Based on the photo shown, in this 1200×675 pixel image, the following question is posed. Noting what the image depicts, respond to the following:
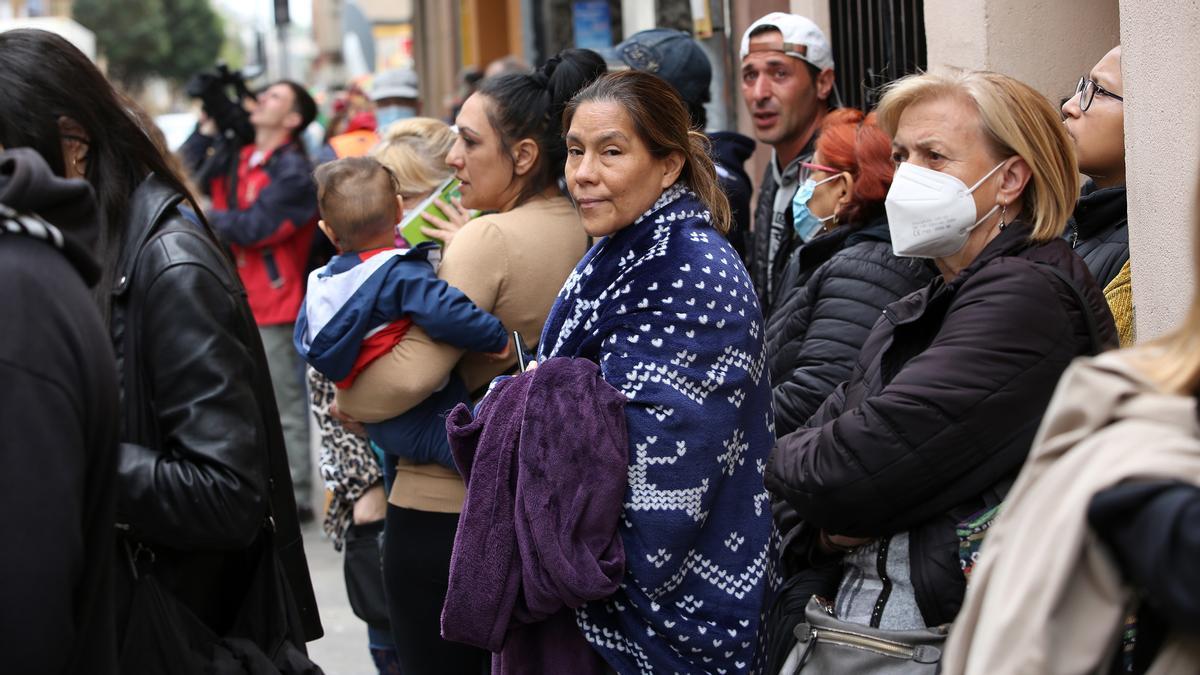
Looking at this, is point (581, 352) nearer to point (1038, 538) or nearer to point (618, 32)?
point (1038, 538)

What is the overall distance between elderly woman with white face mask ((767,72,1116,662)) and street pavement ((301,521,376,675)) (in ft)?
11.2

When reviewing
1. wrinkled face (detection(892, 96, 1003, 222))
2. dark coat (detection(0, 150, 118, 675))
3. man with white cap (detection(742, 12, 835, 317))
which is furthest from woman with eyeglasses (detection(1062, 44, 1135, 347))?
dark coat (detection(0, 150, 118, 675))

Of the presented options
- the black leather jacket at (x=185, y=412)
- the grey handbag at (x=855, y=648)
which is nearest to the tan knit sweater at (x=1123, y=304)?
the grey handbag at (x=855, y=648)

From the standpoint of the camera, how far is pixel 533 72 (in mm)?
4367

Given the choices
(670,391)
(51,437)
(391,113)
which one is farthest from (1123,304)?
(391,113)

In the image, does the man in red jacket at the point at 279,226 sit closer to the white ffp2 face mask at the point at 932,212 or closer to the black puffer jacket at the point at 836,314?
the black puffer jacket at the point at 836,314

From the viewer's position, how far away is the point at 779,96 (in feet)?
17.7

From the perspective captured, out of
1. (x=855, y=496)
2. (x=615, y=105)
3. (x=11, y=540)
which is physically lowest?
(x=855, y=496)

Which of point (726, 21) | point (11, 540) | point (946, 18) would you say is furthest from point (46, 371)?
point (726, 21)

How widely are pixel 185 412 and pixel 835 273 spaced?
182 centimetres

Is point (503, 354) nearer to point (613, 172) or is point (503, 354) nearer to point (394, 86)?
point (613, 172)

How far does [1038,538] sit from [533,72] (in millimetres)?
2780

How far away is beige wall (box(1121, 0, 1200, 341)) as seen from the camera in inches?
139

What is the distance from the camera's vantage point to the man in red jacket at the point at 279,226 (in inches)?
320
